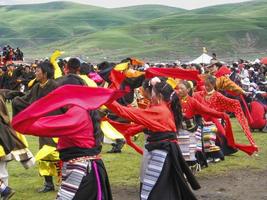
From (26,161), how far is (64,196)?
7.53ft

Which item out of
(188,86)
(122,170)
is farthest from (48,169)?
(188,86)

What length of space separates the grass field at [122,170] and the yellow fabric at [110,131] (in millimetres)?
1291

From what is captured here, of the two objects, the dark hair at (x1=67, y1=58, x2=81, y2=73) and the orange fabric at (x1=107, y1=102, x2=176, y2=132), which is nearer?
the orange fabric at (x1=107, y1=102, x2=176, y2=132)

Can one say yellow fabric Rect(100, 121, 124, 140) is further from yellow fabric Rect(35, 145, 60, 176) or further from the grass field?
the grass field

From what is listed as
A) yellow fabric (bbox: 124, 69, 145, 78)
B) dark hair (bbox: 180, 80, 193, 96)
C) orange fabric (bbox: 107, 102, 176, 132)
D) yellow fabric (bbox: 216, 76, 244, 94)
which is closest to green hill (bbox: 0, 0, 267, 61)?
yellow fabric (bbox: 216, 76, 244, 94)

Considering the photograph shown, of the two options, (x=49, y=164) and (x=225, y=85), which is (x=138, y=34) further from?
(x=49, y=164)

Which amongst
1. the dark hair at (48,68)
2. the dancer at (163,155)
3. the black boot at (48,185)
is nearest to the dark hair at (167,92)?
the dancer at (163,155)

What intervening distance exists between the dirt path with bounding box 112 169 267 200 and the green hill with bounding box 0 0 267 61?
132 feet

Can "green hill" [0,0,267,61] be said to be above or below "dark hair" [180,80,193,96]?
below

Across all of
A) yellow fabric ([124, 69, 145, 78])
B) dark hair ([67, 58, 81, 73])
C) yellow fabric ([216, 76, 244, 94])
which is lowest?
yellow fabric ([216, 76, 244, 94])

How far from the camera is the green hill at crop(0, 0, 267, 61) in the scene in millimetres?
63688

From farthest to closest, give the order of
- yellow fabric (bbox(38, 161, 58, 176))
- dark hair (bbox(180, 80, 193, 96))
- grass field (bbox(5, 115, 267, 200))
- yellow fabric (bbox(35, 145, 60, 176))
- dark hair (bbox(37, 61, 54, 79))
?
1. dark hair (bbox(180, 80, 193, 96))
2. grass field (bbox(5, 115, 267, 200))
3. yellow fabric (bbox(38, 161, 58, 176))
4. yellow fabric (bbox(35, 145, 60, 176))
5. dark hair (bbox(37, 61, 54, 79))

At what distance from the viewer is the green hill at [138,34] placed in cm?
6369

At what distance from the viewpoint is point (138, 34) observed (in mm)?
82438
